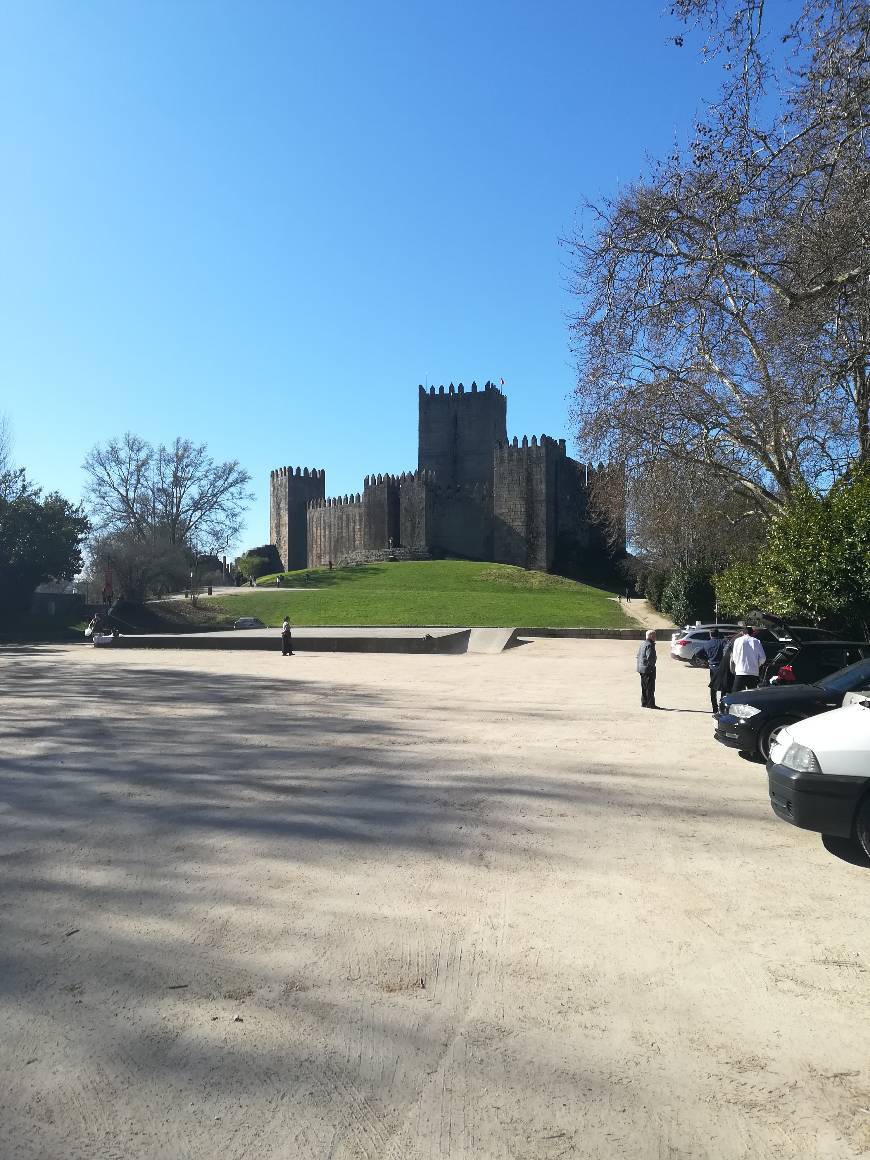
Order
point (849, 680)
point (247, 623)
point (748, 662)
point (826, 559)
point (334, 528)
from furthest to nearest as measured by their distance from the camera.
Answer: point (334, 528) < point (247, 623) < point (826, 559) < point (748, 662) < point (849, 680)

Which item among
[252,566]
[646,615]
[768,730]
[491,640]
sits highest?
[252,566]

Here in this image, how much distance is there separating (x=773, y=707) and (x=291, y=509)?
8926 cm

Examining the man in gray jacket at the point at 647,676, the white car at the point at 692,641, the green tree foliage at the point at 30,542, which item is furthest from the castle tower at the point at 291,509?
the man in gray jacket at the point at 647,676

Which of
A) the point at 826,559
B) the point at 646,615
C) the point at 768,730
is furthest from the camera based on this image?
the point at 646,615

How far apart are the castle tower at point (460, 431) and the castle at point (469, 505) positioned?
103 millimetres

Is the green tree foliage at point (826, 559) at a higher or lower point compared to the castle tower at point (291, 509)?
lower

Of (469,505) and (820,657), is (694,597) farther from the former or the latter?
(469,505)

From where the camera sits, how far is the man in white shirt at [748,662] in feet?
37.0

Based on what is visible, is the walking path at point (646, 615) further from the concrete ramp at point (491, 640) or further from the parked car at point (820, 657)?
the parked car at point (820, 657)

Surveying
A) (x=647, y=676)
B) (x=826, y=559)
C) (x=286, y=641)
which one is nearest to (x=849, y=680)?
(x=647, y=676)

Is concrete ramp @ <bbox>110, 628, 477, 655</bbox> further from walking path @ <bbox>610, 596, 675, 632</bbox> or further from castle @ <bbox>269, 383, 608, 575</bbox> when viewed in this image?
castle @ <bbox>269, 383, 608, 575</bbox>

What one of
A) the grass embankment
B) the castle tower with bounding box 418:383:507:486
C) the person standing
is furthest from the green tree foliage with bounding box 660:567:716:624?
the castle tower with bounding box 418:383:507:486

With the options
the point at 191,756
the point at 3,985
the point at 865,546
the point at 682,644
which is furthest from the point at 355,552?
the point at 3,985

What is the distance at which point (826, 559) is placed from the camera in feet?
54.0
